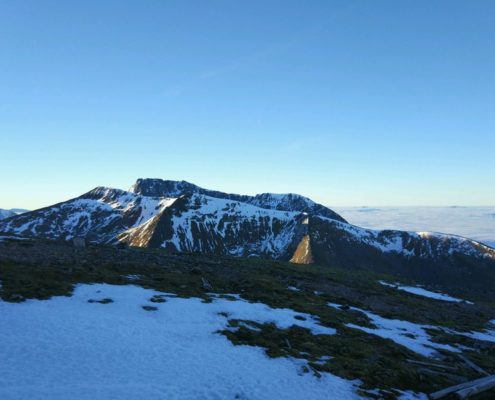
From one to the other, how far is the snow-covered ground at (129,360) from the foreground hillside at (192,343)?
7cm

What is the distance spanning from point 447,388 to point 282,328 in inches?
489

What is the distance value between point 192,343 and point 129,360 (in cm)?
500

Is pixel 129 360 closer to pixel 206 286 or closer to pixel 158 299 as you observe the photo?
pixel 158 299

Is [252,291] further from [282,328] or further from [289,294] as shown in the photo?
A: [282,328]

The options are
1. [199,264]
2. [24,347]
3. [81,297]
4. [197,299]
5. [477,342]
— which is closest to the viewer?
[24,347]

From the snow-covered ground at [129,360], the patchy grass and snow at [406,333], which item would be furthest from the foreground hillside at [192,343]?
the patchy grass and snow at [406,333]

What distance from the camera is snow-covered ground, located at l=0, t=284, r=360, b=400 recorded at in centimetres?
1675

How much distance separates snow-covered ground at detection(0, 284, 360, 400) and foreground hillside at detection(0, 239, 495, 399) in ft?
0.24

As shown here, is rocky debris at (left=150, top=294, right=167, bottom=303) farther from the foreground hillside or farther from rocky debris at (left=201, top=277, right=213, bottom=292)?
rocky debris at (left=201, top=277, right=213, bottom=292)

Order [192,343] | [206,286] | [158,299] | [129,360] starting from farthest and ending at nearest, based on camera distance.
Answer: [206,286]
[158,299]
[192,343]
[129,360]

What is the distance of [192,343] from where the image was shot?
24031 mm

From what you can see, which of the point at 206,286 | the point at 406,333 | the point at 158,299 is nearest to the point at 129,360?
the point at 158,299

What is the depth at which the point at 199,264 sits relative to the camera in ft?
209

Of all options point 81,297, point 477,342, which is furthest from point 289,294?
point 81,297
